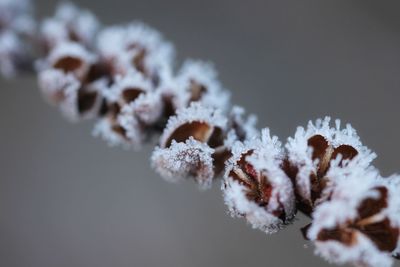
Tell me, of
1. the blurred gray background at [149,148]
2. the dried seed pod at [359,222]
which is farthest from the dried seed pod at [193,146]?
the blurred gray background at [149,148]

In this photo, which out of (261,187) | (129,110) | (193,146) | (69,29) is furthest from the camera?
(69,29)

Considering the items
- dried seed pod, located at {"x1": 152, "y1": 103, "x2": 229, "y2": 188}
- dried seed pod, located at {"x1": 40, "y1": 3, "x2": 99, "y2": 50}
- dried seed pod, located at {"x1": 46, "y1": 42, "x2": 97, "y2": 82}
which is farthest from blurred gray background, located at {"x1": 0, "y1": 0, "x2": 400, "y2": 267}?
dried seed pod, located at {"x1": 152, "y1": 103, "x2": 229, "y2": 188}

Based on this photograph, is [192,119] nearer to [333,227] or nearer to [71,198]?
[333,227]

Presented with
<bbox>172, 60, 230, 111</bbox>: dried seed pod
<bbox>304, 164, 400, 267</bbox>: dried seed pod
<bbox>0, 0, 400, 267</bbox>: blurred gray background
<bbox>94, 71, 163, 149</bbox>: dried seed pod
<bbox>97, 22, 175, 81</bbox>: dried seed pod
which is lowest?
<bbox>304, 164, 400, 267</bbox>: dried seed pod

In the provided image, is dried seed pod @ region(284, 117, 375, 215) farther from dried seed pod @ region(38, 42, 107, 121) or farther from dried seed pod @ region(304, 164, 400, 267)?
dried seed pod @ region(38, 42, 107, 121)

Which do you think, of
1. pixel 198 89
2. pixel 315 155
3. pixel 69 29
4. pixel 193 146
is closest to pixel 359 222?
pixel 315 155

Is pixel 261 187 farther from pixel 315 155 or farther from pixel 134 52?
pixel 134 52

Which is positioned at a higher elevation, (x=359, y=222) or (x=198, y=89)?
(x=198, y=89)
